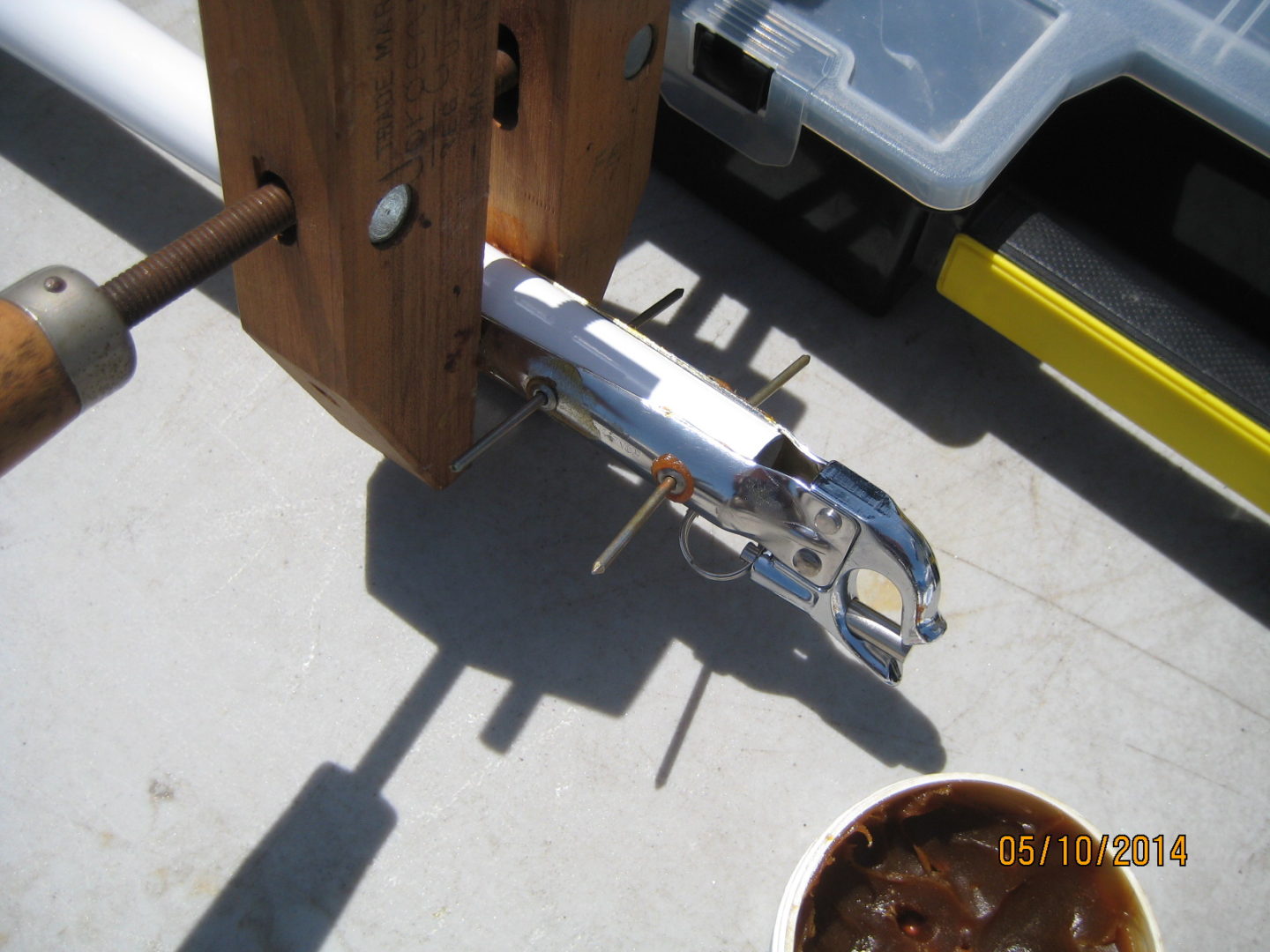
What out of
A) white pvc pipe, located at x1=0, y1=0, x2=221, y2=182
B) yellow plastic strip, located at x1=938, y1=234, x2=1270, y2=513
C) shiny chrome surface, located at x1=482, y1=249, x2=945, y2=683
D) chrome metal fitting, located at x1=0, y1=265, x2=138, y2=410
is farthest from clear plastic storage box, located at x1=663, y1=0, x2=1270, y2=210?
chrome metal fitting, located at x1=0, y1=265, x2=138, y2=410

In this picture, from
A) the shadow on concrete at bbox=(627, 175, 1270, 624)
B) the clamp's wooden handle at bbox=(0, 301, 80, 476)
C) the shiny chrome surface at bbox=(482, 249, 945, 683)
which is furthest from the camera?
the shadow on concrete at bbox=(627, 175, 1270, 624)

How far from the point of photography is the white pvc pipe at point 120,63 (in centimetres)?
91

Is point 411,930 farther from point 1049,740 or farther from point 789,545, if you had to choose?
point 1049,740

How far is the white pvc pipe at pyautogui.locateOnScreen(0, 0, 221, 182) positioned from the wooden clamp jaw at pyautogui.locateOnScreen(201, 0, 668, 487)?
0.88 feet

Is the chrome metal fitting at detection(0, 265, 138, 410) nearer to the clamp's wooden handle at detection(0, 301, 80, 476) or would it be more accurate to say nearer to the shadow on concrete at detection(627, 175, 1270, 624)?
the clamp's wooden handle at detection(0, 301, 80, 476)

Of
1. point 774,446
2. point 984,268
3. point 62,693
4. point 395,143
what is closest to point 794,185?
point 984,268

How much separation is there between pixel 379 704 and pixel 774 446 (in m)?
0.35

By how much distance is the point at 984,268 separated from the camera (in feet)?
3.05

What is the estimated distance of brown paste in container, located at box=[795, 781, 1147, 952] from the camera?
74 cm

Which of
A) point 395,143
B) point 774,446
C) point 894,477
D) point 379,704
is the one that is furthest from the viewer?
point 894,477
